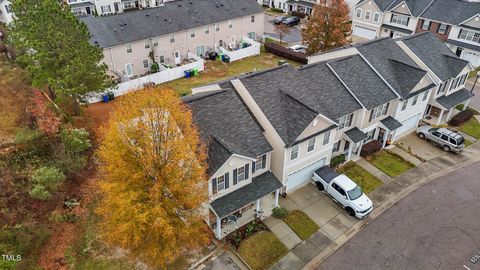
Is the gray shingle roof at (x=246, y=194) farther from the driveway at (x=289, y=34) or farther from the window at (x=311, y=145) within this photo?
the driveway at (x=289, y=34)

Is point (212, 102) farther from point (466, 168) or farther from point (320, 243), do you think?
point (466, 168)

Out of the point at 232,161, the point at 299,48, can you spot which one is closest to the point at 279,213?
the point at 232,161

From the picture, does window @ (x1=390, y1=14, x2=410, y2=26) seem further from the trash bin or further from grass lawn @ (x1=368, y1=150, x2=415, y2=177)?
the trash bin

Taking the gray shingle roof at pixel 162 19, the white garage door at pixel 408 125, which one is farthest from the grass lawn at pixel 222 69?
the white garage door at pixel 408 125

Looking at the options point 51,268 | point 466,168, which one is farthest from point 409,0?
point 51,268

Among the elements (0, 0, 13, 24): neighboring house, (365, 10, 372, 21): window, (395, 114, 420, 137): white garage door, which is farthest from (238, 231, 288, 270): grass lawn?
(0, 0, 13, 24): neighboring house
